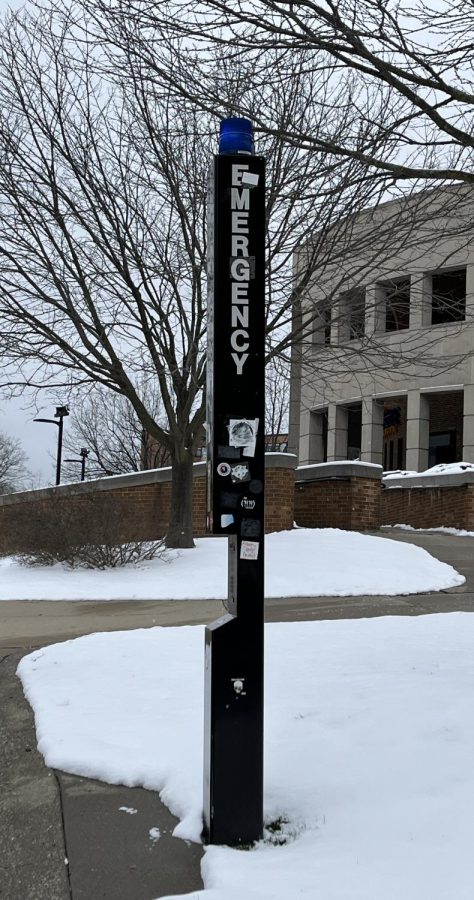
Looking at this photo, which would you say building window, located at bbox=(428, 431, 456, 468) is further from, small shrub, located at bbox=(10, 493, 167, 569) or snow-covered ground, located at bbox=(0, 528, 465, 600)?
small shrub, located at bbox=(10, 493, 167, 569)

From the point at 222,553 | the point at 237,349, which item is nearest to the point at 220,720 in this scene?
the point at 237,349

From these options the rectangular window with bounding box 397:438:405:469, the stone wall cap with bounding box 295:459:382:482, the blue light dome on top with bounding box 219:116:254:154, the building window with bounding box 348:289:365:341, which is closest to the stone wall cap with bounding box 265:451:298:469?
the stone wall cap with bounding box 295:459:382:482

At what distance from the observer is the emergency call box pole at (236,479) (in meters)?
3.13

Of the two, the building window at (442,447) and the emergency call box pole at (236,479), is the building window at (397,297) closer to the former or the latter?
the emergency call box pole at (236,479)

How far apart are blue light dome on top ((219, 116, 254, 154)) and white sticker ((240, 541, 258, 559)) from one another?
66.6 inches

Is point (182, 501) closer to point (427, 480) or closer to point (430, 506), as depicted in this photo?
point (427, 480)

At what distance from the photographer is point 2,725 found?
Result: 477 cm

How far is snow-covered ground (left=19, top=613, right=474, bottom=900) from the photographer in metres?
2.85

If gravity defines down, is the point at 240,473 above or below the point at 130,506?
above

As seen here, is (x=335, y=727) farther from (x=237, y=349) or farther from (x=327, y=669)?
(x=237, y=349)

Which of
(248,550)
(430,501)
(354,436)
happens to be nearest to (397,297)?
(430,501)

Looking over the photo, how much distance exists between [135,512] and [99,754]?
11495 mm

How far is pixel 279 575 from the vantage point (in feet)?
33.8

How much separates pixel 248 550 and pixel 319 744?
1437 mm
